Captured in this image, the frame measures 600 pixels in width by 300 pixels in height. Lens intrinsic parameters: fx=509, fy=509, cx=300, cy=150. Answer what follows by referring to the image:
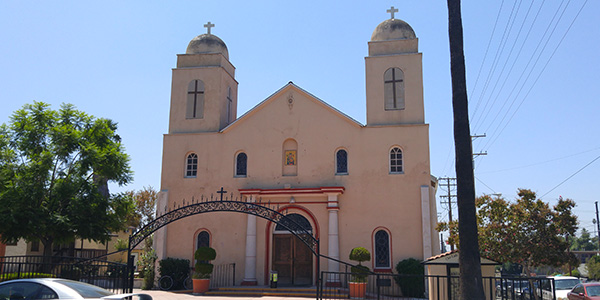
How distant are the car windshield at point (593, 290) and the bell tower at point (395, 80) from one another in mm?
9068

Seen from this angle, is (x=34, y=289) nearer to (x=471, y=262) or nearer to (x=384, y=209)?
(x=471, y=262)

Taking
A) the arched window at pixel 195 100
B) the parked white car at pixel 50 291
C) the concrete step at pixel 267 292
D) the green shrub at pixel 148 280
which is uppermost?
the arched window at pixel 195 100

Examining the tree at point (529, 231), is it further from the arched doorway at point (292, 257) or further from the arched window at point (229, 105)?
the arched window at point (229, 105)

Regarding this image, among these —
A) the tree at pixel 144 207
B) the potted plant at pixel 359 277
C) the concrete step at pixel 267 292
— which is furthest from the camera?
the tree at pixel 144 207

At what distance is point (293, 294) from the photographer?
20188mm

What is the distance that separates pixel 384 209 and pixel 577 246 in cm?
9399

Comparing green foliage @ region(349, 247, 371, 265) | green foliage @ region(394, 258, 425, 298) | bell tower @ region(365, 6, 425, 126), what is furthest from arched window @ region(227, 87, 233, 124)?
green foliage @ region(394, 258, 425, 298)

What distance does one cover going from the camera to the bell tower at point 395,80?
23016mm

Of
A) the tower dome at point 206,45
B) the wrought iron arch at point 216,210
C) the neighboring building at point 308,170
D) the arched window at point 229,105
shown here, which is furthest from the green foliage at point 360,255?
the tower dome at point 206,45

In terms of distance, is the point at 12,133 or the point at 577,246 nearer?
the point at 12,133

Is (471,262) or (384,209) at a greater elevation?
(384,209)

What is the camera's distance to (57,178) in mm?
22203

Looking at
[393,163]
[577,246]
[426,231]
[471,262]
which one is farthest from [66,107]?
[577,246]

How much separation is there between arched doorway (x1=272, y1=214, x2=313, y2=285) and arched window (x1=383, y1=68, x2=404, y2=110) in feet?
21.6
